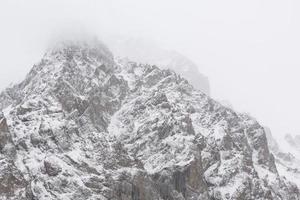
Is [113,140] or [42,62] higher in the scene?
[42,62]

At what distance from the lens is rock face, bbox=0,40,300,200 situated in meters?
132

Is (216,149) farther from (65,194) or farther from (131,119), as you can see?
(65,194)

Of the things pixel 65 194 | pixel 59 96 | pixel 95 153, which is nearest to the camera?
pixel 65 194

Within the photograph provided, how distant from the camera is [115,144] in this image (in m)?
146

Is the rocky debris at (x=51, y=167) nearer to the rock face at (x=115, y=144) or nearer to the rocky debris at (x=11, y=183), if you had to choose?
the rock face at (x=115, y=144)

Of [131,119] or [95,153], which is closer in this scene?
[95,153]

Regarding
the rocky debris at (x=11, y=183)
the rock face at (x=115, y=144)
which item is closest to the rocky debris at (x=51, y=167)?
the rock face at (x=115, y=144)

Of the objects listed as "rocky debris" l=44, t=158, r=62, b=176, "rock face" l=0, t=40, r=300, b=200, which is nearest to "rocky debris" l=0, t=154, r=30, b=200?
"rock face" l=0, t=40, r=300, b=200

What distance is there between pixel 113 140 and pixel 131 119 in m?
24.4

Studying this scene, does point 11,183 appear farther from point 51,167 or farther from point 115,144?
point 115,144

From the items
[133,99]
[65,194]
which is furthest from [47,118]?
[133,99]

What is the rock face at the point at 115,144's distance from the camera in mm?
131625

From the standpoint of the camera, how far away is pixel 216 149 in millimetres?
166750

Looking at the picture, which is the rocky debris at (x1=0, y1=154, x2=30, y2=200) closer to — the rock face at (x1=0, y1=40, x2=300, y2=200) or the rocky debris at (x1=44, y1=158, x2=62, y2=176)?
the rock face at (x1=0, y1=40, x2=300, y2=200)
